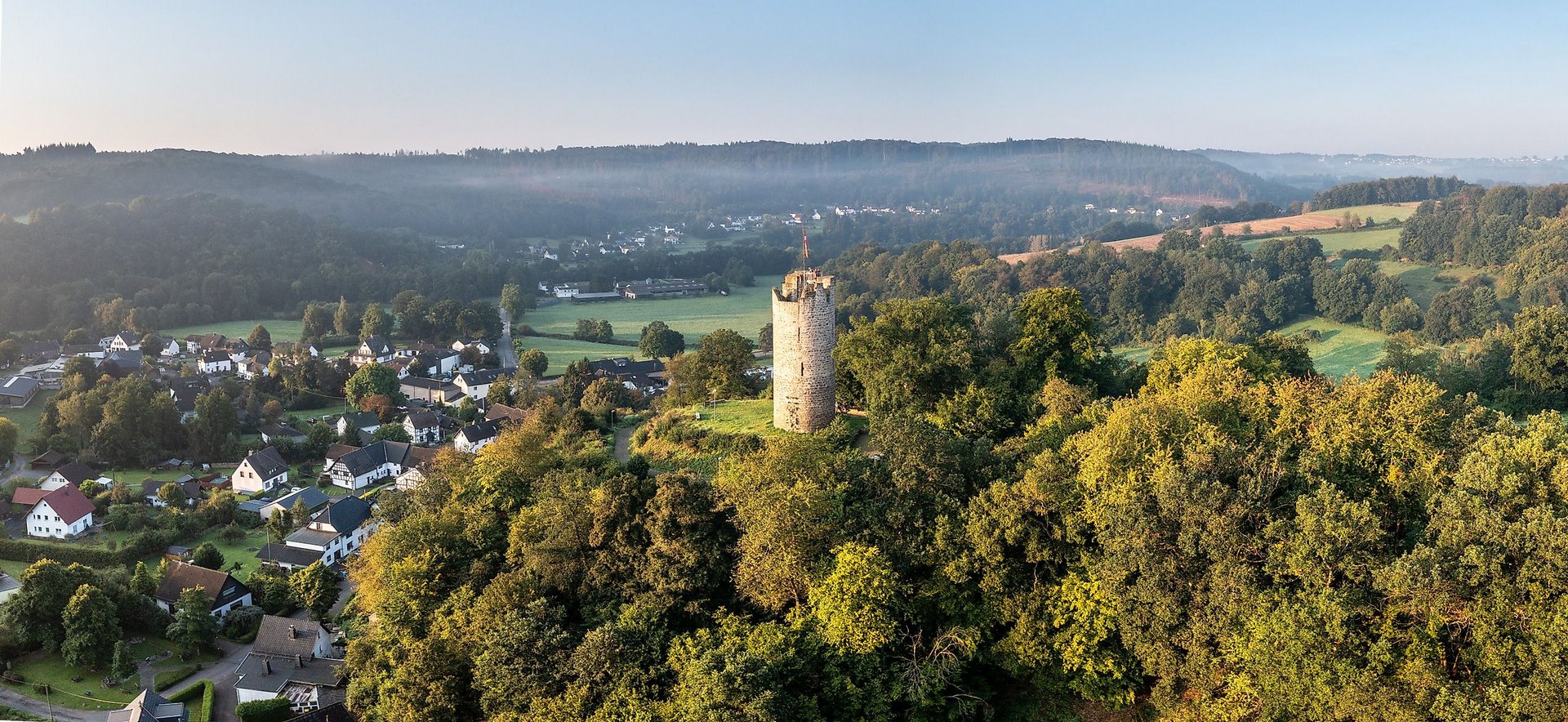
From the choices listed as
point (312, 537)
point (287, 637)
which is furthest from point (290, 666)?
point (312, 537)

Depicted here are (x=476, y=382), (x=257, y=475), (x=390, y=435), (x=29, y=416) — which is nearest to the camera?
(x=257, y=475)

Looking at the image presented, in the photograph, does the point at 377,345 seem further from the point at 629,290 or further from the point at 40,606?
the point at 40,606

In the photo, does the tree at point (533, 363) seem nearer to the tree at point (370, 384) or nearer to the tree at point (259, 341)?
the tree at point (370, 384)

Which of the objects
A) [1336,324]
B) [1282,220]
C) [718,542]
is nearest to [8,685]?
[718,542]

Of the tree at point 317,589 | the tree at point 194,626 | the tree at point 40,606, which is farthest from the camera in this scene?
the tree at point 317,589

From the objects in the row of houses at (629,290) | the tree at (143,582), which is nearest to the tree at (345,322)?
the row of houses at (629,290)

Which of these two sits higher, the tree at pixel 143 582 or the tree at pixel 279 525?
the tree at pixel 143 582
